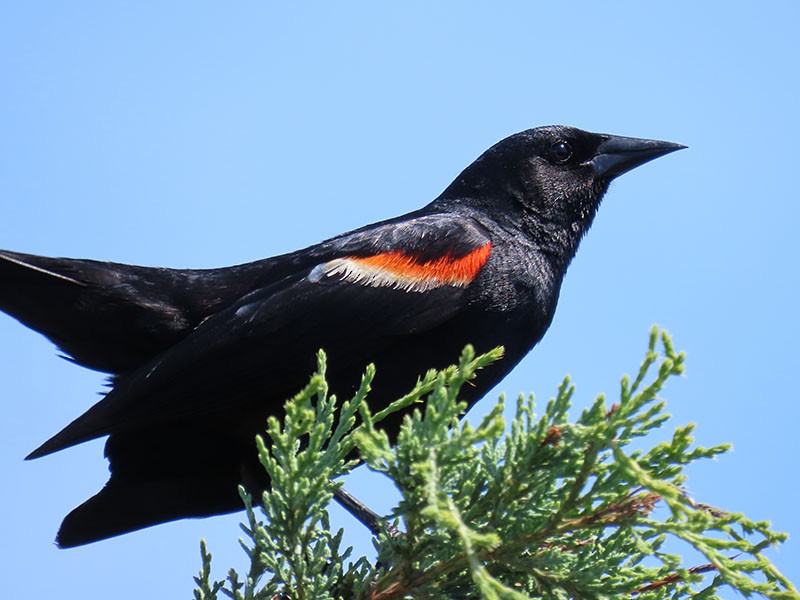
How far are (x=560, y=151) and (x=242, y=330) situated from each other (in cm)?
200

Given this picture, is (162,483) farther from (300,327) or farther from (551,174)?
(551,174)

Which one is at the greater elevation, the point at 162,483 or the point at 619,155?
the point at 619,155

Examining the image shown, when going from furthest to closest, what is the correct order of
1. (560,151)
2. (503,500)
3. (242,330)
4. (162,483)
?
(560,151), (162,483), (242,330), (503,500)

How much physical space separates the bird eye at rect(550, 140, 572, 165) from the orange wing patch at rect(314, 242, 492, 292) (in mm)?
1060

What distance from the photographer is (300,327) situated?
349cm

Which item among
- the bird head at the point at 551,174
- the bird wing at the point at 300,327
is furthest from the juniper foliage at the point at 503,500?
the bird head at the point at 551,174

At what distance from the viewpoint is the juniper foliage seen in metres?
1.96

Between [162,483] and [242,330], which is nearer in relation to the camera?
[242,330]

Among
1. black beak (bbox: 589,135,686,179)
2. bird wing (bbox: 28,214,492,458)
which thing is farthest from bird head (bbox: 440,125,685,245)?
bird wing (bbox: 28,214,492,458)

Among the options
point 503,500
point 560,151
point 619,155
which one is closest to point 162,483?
point 503,500

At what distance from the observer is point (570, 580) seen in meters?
2.25

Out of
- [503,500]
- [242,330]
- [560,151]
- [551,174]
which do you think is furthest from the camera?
[560,151]

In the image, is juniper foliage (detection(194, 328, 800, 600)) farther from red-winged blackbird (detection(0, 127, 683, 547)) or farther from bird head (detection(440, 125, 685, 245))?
bird head (detection(440, 125, 685, 245))

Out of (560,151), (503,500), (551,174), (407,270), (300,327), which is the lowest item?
(503,500)
